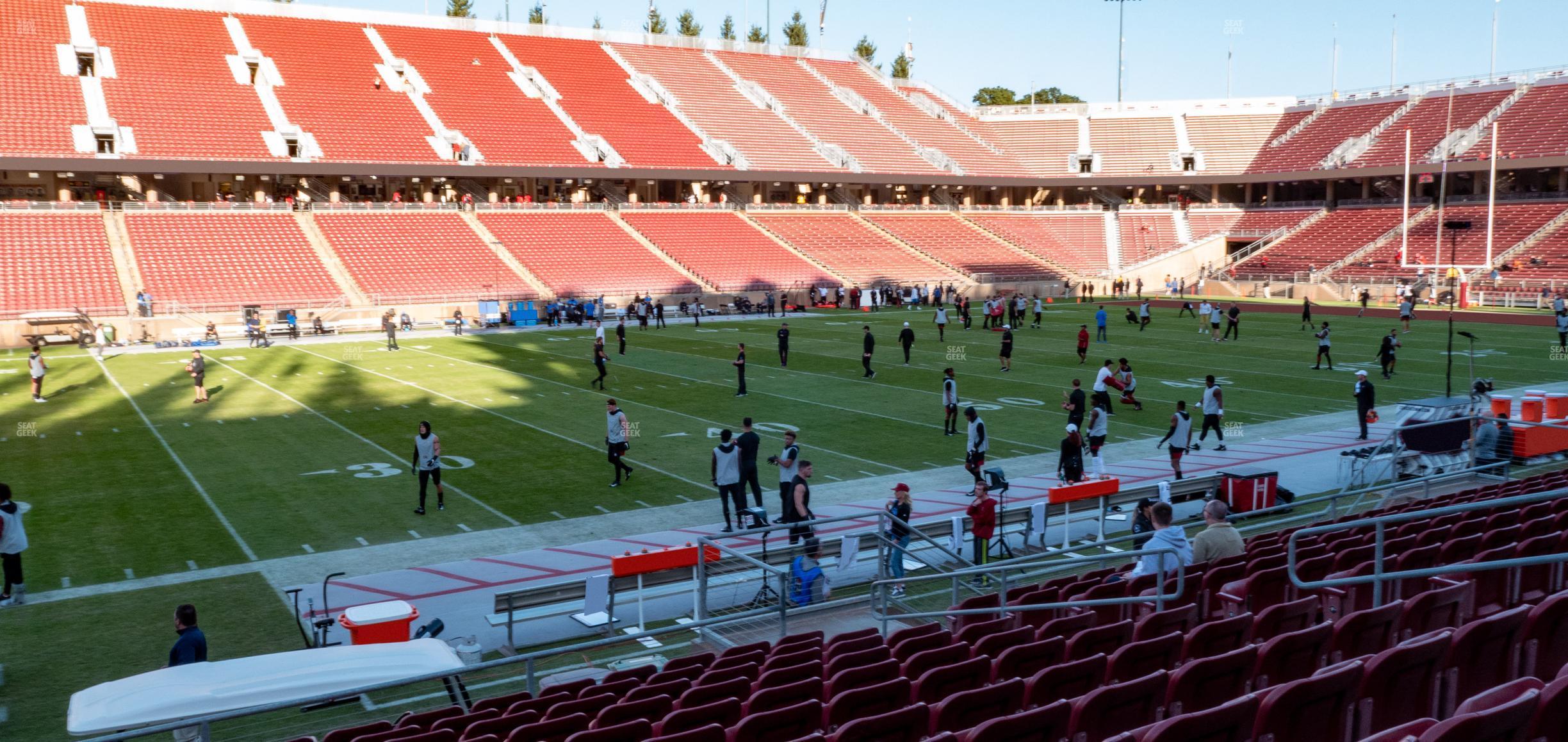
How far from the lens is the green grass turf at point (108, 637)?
10461 mm

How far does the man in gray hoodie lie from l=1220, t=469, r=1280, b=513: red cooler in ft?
20.9

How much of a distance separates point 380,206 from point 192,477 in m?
43.1

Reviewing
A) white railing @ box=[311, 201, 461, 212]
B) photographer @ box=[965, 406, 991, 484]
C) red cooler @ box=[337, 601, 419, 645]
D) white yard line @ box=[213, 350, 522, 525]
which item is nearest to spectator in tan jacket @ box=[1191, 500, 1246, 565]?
red cooler @ box=[337, 601, 419, 645]

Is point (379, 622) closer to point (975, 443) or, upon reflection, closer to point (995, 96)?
point (975, 443)

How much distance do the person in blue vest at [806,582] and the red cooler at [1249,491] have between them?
684cm

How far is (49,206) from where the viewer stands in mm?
51812

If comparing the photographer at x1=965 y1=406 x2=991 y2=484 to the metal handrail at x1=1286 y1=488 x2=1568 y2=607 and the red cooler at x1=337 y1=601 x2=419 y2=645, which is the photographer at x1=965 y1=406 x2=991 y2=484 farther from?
the red cooler at x1=337 y1=601 x2=419 y2=645

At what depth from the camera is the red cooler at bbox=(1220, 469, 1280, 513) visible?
52.9 feet

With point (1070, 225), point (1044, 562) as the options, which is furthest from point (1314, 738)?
point (1070, 225)

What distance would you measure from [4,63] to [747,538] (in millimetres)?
59103

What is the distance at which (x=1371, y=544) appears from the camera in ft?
33.0

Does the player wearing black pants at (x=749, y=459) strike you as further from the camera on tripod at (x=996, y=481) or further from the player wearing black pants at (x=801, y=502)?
the camera on tripod at (x=996, y=481)

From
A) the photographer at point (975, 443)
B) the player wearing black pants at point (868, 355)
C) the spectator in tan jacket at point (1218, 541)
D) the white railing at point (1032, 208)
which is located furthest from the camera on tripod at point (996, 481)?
the white railing at point (1032, 208)

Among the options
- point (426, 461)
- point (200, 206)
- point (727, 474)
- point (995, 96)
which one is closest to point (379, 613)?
point (727, 474)
